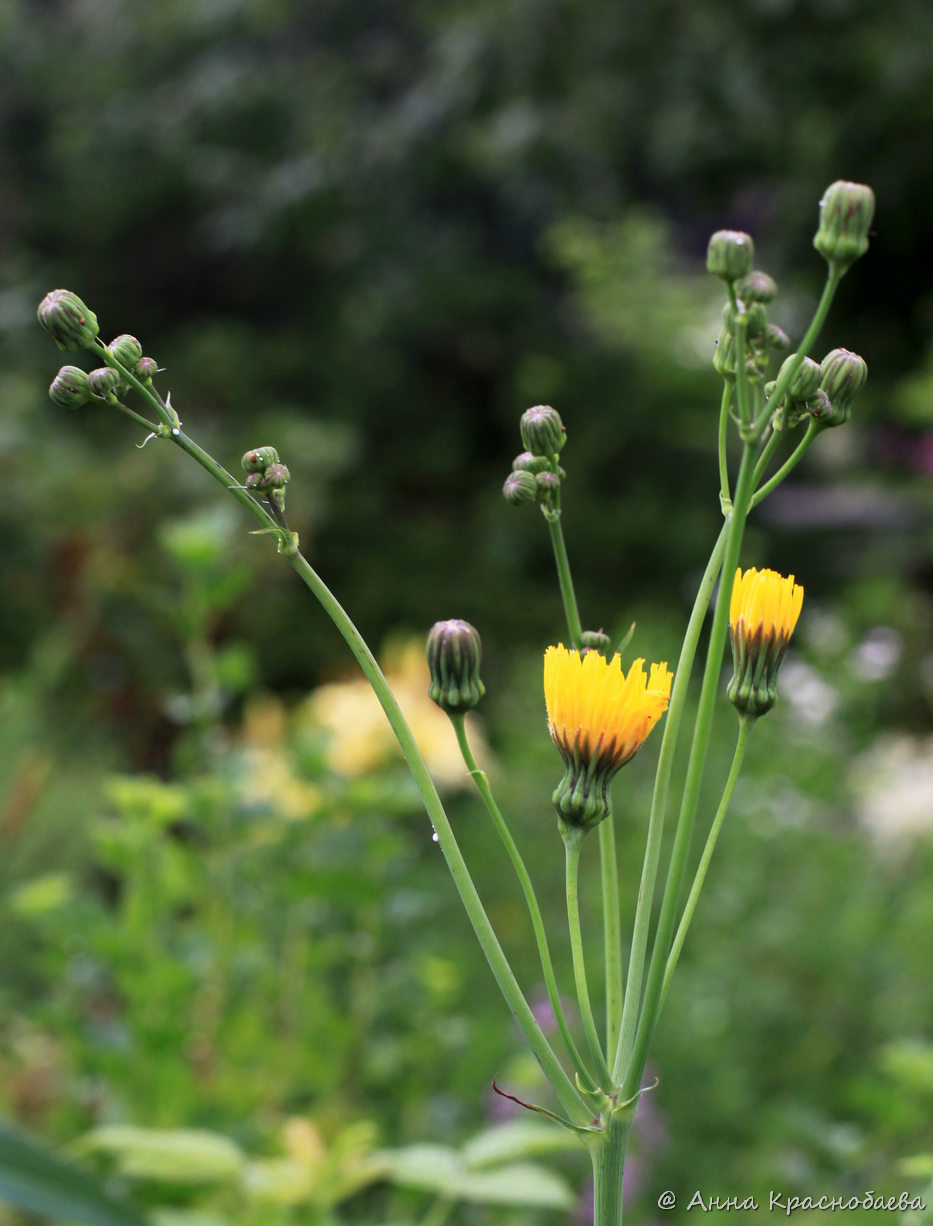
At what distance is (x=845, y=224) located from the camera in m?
0.35

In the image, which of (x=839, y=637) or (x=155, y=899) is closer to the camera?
(x=155, y=899)

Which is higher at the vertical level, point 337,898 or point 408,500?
point 408,500

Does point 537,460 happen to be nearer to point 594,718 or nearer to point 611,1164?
point 594,718

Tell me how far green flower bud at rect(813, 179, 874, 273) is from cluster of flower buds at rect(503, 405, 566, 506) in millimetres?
116

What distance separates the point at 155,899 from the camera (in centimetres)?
110

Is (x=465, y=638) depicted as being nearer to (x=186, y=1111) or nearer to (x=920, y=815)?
(x=186, y=1111)

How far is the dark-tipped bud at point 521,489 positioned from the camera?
43 centimetres

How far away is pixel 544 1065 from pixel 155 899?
0.81 m

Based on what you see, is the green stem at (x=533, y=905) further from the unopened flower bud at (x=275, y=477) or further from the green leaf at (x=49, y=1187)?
the green leaf at (x=49, y=1187)

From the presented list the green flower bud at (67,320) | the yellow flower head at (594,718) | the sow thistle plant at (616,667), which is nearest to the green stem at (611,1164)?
the sow thistle plant at (616,667)

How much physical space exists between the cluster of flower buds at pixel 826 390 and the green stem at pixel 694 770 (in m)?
0.05

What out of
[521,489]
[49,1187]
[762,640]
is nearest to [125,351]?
[521,489]

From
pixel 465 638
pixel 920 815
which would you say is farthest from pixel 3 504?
pixel 465 638

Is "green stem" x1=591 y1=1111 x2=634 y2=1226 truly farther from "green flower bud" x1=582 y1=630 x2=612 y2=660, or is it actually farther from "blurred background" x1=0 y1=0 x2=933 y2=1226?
"blurred background" x1=0 y1=0 x2=933 y2=1226
